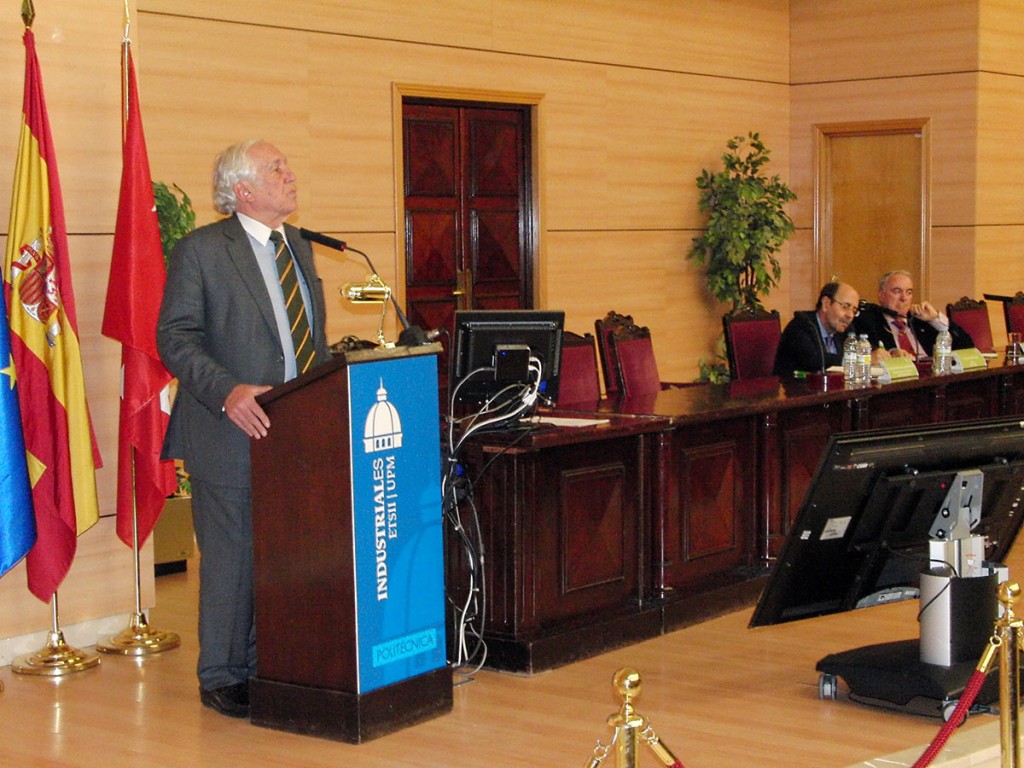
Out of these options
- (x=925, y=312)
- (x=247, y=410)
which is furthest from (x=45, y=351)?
(x=925, y=312)

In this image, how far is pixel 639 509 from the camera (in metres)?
5.41

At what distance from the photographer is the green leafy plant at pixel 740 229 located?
10.8 metres

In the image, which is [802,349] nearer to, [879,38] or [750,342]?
[750,342]

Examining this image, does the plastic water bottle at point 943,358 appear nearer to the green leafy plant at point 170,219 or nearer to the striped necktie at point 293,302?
the green leafy plant at point 170,219

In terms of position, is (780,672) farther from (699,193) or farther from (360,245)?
(699,193)

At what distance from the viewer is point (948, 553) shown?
→ 167 inches

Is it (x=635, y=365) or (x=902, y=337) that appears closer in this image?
(x=635, y=365)

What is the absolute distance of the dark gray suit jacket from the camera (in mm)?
4363

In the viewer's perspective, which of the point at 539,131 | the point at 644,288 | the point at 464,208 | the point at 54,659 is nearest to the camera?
the point at 54,659

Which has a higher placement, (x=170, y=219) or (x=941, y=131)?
(x=941, y=131)

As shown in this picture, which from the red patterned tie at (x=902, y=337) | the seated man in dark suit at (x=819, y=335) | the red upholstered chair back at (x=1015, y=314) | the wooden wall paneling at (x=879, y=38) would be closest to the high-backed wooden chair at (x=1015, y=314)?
the red upholstered chair back at (x=1015, y=314)

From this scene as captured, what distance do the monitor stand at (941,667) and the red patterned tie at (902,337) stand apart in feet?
12.6

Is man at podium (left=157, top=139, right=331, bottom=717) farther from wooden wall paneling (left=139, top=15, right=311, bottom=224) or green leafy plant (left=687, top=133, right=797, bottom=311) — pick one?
green leafy plant (left=687, top=133, right=797, bottom=311)

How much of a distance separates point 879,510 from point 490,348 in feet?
4.98
